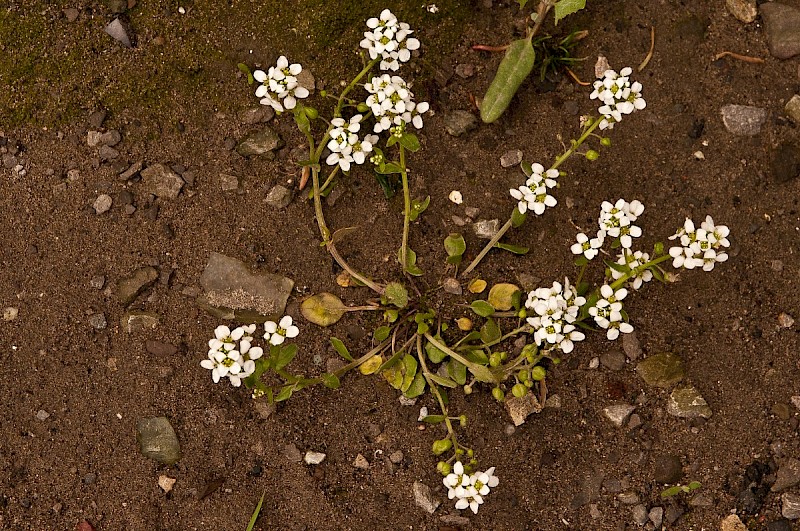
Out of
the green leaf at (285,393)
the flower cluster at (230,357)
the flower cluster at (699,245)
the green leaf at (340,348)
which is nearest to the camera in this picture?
the flower cluster at (230,357)

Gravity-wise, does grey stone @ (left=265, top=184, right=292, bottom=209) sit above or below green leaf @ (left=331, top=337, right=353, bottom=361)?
above

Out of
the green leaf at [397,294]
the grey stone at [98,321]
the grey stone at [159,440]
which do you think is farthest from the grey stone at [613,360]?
the grey stone at [98,321]

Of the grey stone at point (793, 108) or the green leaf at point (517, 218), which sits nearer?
the green leaf at point (517, 218)

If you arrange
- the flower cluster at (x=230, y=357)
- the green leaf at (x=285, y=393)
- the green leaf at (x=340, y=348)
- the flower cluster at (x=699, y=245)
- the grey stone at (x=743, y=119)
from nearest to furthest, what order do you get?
the flower cluster at (x=230, y=357)
the flower cluster at (x=699, y=245)
the green leaf at (x=285, y=393)
the green leaf at (x=340, y=348)
the grey stone at (x=743, y=119)

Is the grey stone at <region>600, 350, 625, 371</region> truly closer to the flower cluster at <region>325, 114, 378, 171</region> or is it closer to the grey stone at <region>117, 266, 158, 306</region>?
the flower cluster at <region>325, 114, 378, 171</region>

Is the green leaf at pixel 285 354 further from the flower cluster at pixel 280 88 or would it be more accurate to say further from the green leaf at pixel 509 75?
the green leaf at pixel 509 75

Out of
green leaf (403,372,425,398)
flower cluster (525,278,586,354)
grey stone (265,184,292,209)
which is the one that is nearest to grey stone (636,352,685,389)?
flower cluster (525,278,586,354)
